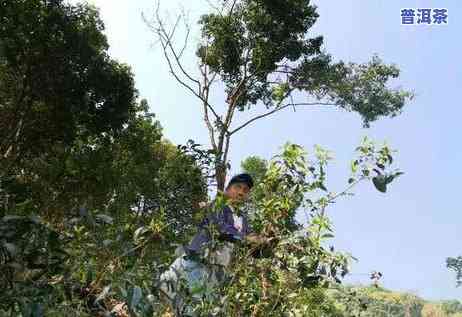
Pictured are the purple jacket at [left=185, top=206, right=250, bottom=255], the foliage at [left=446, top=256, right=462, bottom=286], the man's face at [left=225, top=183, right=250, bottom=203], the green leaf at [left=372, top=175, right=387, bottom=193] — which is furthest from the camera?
the foliage at [left=446, top=256, right=462, bottom=286]

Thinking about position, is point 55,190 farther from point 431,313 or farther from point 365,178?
point 431,313

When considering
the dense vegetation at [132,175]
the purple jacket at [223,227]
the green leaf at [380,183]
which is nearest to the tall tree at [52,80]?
the dense vegetation at [132,175]

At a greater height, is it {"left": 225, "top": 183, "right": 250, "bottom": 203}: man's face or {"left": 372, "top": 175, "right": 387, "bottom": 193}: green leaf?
{"left": 225, "top": 183, "right": 250, "bottom": 203}: man's face

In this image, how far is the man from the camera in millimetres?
1990

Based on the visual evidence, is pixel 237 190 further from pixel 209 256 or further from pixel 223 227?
pixel 209 256

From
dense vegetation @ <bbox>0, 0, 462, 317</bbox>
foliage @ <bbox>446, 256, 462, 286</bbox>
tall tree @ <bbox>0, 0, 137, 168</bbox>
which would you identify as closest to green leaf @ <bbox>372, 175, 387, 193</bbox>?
dense vegetation @ <bbox>0, 0, 462, 317</bbox>

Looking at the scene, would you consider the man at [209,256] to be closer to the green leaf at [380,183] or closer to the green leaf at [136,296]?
the green leaf at [136,296]

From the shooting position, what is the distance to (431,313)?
169 ft

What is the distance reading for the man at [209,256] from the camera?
199 centimetres

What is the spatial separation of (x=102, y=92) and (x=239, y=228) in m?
10.5

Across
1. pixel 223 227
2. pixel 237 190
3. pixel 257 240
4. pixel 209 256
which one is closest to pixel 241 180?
pixel 237 190

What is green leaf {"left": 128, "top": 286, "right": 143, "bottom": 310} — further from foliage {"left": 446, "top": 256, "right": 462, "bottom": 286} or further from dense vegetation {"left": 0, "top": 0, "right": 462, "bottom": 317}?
foliage {"left": 446, "top": 256, "right": 462, "bottom": 286}

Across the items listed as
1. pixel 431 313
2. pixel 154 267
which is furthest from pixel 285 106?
pixel 431 313

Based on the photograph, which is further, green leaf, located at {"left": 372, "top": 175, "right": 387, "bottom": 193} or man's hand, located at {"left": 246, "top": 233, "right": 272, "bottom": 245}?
man's hand, located at {"left": 246, "top": 233, "right": 272, "bottom": 245}
